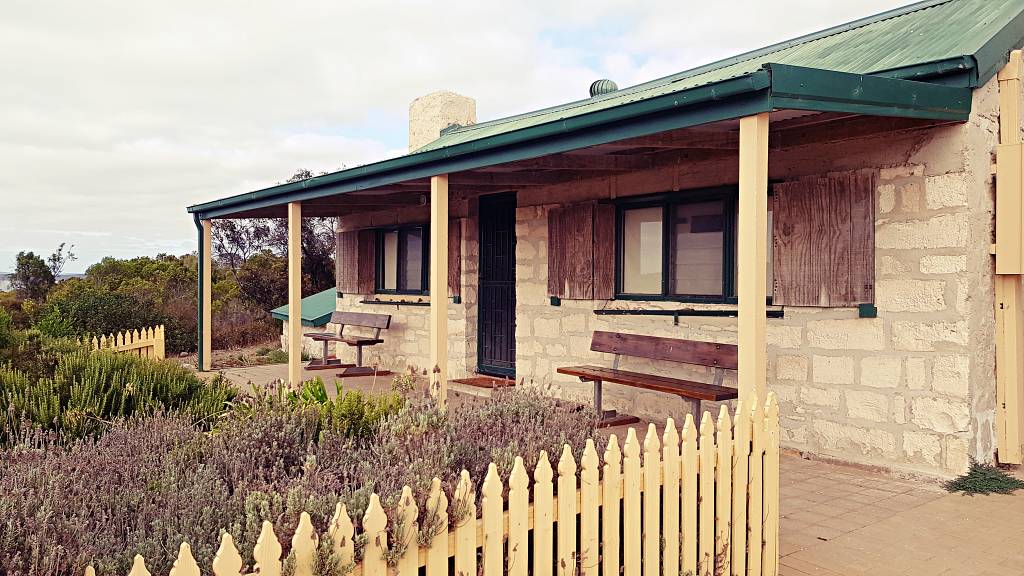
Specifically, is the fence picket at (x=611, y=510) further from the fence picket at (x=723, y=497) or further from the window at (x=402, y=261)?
the window at (x=402, y=261)

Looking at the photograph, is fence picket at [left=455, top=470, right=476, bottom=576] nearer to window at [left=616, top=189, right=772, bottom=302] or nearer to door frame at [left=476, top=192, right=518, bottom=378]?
window at [left=616, top=189, right=772, bottom=302]

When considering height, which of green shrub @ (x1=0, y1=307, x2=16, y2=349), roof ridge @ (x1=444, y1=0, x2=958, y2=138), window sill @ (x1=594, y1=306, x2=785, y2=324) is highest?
roof ridge @ (x1=444, y1=0, x2=958, y2=138)

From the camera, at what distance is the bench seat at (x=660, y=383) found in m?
5.88

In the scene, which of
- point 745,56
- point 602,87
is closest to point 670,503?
point 745,56

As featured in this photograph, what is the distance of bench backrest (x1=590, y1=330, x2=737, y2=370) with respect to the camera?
246 inches

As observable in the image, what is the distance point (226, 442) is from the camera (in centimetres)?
349

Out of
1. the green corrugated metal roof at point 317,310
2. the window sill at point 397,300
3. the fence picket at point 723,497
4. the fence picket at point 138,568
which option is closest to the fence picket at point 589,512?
the fence picket at point 723,497

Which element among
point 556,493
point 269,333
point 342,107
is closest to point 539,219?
point 556,493

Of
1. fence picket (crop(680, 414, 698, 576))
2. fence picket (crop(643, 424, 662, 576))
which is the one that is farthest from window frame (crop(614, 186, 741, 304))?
fence picket (crop(643, 424, 662, 576))

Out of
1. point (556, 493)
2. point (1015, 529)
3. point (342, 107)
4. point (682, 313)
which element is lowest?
point (1015, 529)

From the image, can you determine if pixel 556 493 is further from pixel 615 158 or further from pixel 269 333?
pixel 269 333

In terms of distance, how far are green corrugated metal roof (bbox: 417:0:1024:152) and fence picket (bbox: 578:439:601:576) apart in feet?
8.75

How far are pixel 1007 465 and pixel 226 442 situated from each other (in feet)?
18.1

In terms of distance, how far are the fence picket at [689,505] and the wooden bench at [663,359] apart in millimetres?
2532
